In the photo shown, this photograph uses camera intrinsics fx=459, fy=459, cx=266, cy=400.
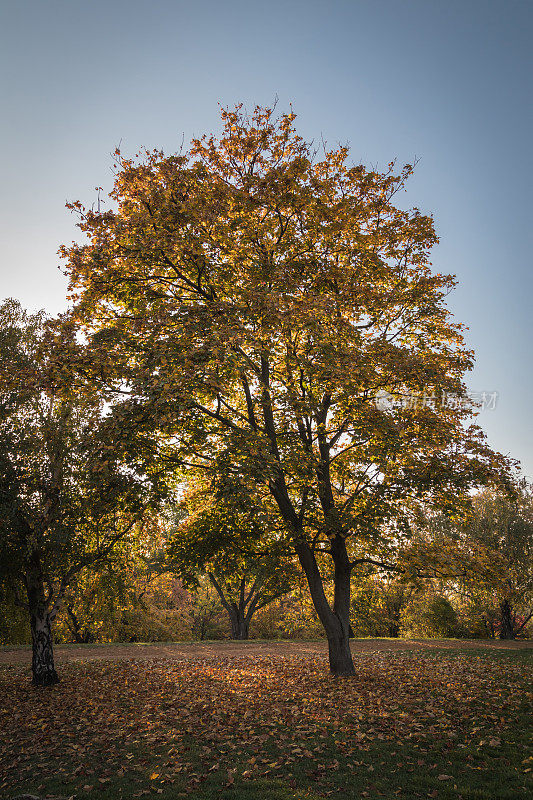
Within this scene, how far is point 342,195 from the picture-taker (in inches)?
619

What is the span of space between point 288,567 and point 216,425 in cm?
518

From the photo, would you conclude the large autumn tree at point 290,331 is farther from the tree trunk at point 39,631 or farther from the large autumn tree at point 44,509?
the tree trunk at point 39,631

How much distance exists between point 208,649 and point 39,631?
1178cm

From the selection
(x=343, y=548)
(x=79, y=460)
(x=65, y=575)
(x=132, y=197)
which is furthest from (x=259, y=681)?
(x=132, y=197)

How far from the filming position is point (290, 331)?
45.1ft

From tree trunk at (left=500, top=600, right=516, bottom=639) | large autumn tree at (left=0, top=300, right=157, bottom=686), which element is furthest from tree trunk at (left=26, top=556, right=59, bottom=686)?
tree trunk at (left=500, top=600, right=516, bottom=639)

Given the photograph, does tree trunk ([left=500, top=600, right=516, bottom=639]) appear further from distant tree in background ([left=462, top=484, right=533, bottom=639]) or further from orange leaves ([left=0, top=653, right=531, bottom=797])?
orange leaves ([left=0, top=653, right=531, bottom=797])

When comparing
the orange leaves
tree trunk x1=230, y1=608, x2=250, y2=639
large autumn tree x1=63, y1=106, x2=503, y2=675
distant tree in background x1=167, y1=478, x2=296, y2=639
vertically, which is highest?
large autumn tree x1=63, y1=106, x2=503, y2=675

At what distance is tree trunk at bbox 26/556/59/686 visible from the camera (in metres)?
14.8

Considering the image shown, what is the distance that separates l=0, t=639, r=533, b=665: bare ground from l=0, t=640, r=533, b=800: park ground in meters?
5.21

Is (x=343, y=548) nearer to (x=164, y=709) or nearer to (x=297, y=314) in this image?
(x=164, y=709)

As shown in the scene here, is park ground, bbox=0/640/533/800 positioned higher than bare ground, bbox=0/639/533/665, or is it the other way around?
park ground, bbox=0/640/533/800

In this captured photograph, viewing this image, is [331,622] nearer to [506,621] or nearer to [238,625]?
[238,625]

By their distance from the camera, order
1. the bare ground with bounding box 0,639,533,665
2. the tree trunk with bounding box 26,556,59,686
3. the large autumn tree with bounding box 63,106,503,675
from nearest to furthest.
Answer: the large autumn tree with bounding box 63,106,503,675, the tree trunk with bounding box 26,556,59,686, the bare ground with bounding box 0,639,533,665
